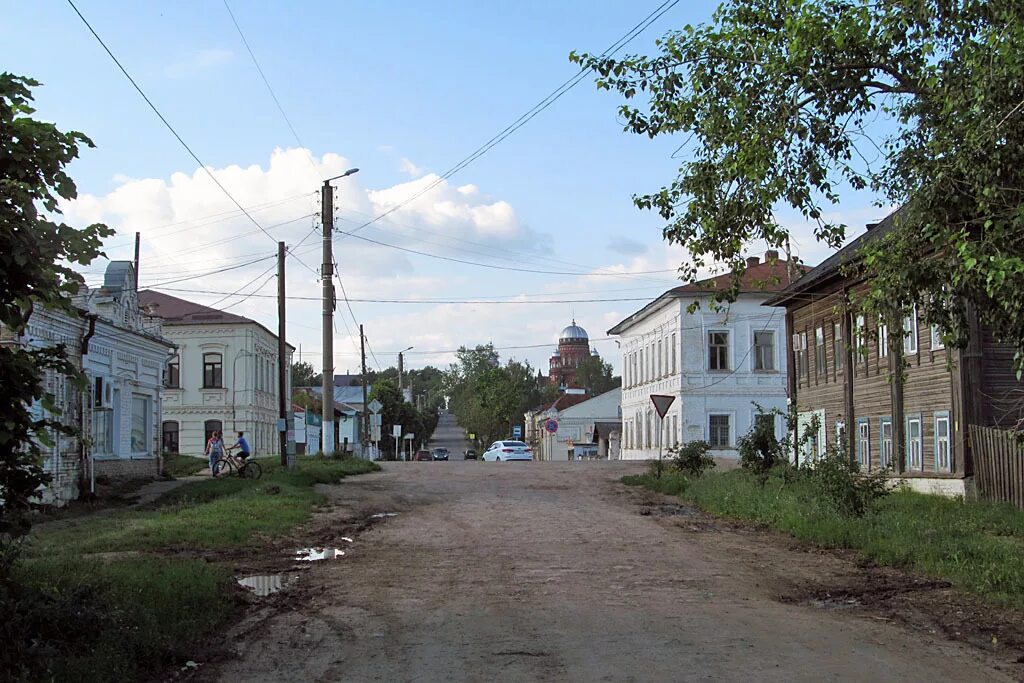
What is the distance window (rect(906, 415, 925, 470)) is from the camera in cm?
2431

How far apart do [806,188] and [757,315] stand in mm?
41191

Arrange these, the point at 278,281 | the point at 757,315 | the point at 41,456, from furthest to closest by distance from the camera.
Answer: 1. the point at 757,315
2. the point at 278,281
3. the point at 41,456

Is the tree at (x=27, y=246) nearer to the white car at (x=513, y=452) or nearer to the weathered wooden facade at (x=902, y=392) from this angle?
the weathered wooden facade at (x=902, y=392)

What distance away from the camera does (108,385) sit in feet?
85.4

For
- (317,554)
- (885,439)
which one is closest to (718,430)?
(885,439)

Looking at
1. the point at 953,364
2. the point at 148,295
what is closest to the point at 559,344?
the point at 148,295

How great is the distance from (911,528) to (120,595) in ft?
36.9

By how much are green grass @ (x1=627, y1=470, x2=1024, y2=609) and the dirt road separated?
74cm

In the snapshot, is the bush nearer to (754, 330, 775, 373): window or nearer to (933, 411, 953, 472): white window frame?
(933, 411, 953, 472): white window frame

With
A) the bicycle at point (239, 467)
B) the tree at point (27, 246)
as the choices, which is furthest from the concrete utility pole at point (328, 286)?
the tree at point (27, 246)

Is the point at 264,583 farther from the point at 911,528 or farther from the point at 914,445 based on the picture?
the point at 914,445

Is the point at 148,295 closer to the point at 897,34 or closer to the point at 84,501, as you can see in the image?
the point at 84,501

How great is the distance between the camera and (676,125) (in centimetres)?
1227

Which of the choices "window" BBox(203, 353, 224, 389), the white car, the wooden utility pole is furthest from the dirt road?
"window" BBox(203, 353, 224, 389)
